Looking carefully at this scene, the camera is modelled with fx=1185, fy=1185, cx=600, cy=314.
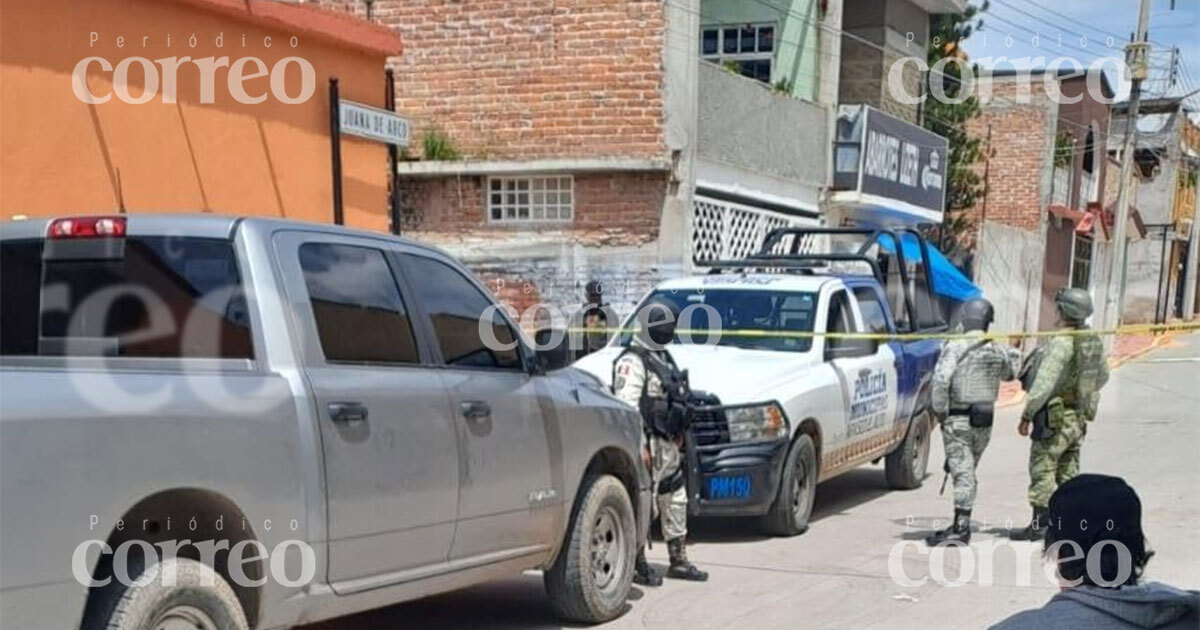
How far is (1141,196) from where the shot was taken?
4581 cm

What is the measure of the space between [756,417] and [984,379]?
1.65 m

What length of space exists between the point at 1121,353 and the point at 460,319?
87.1 ft

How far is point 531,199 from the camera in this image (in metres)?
14.0

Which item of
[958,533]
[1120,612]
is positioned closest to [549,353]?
[1120,612]

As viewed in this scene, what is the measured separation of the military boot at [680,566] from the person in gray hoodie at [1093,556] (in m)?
4.43

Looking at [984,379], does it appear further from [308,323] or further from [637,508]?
[308,323]

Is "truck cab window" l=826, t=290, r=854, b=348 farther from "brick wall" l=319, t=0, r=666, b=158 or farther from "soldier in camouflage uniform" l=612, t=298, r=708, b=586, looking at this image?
"brick wall" l=319, t=0, r=666, b=158

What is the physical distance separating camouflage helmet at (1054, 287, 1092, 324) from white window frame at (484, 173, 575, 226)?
6.75 meters

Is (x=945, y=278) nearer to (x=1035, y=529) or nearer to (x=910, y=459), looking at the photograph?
(x=910, y=459)

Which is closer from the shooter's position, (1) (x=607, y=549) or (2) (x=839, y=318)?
(1) (x=607, y=549)

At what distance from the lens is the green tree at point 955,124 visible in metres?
24.0

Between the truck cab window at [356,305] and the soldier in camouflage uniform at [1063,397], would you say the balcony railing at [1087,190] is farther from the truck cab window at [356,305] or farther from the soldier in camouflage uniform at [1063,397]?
the truck cab window at [356,305]

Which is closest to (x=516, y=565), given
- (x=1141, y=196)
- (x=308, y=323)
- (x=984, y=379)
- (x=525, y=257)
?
(x=308, y=323)

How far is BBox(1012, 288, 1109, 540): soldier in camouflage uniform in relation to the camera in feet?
26.2
